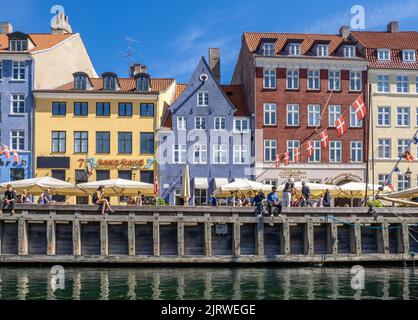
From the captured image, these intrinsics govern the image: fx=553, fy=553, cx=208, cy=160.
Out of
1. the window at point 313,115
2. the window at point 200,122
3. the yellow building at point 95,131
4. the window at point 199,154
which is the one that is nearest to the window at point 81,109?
the yellow building at point 95,131

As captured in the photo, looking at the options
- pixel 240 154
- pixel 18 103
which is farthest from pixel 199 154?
pixel 18 103

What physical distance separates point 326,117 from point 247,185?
674 inches

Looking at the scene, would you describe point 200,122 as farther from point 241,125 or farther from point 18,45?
point 18,45

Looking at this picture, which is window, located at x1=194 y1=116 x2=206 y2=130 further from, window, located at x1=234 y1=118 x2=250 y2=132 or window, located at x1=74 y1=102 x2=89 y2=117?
window, located at x1=74 y1=102 x2=89 y2=117

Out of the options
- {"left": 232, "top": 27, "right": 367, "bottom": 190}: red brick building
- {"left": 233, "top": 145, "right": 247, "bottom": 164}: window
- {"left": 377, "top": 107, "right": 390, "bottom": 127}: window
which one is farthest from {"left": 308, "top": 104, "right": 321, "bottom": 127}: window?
{"left": 233, "top": 145, "right": 247, "bottom": 164}: window

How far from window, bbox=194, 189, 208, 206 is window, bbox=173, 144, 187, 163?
113 inches

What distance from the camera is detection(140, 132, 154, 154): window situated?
46.3 m

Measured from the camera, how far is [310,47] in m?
49.5

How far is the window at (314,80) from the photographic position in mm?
48156

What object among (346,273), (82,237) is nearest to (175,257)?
(82,237)

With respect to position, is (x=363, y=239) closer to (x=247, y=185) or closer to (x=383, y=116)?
(x=247, y=185)

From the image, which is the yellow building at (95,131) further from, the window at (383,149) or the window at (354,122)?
the window at (383,149)

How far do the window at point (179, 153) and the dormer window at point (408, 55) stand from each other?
21.5 meters

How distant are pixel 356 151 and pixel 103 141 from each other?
71.2 ft
